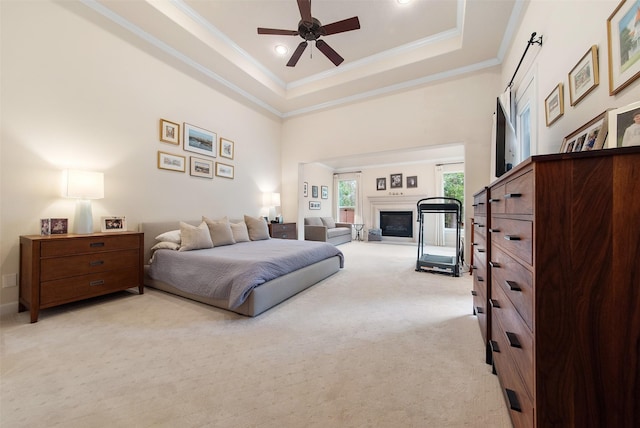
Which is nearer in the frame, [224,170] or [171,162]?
[171,162]

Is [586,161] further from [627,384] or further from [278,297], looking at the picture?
[278,297]

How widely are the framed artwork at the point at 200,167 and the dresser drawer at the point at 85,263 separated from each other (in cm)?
162

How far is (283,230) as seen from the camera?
206 inches

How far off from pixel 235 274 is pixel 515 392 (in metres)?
2.11

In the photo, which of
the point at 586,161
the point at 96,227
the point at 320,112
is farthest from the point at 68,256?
the point at 320,112

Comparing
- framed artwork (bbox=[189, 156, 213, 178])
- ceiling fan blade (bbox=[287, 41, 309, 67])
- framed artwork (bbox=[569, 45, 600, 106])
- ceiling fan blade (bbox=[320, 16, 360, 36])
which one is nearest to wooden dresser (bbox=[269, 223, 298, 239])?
framed artwork (bbox=[189, 156, 213, 178])

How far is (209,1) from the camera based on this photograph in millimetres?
3018

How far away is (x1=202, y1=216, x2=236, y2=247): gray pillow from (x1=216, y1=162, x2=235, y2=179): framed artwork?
109 cm

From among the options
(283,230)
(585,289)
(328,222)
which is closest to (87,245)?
(283,230)

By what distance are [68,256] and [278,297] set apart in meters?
2.05

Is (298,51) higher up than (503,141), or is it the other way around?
(298,51)

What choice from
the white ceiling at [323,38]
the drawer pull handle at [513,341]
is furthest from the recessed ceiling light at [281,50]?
the drawer pull handle at [513,341]

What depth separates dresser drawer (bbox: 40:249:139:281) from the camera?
7.20 ft

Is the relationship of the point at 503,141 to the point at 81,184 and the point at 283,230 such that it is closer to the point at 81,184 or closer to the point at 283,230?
the point at 81,184
